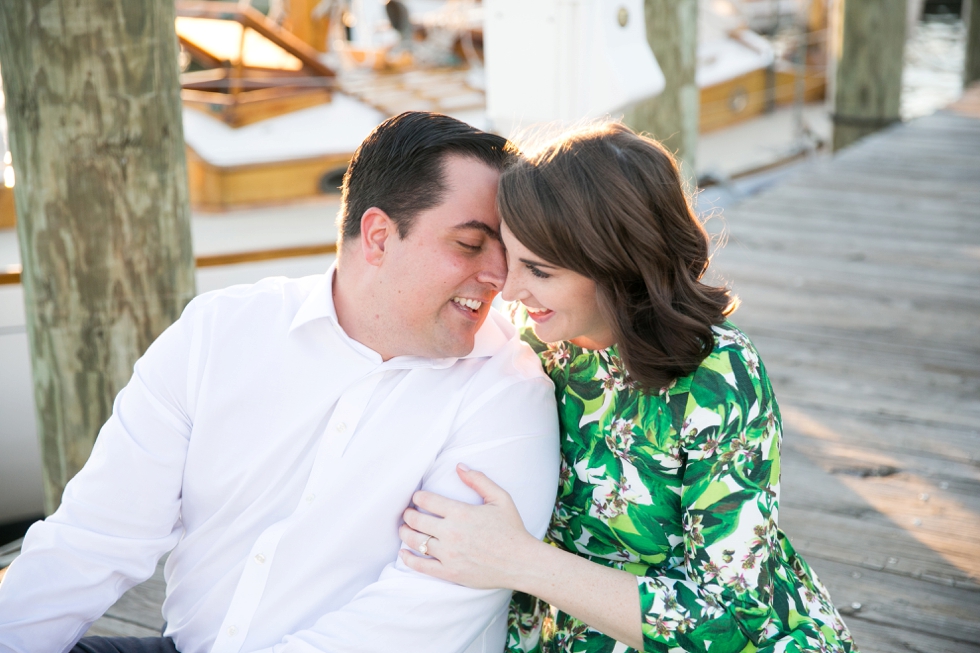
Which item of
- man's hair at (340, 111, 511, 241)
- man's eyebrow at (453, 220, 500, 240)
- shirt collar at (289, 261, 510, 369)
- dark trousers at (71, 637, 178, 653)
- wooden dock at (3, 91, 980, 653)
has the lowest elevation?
wooden dock at (3, 91, 980, 653)

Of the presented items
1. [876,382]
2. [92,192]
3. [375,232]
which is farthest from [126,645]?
[876,382]

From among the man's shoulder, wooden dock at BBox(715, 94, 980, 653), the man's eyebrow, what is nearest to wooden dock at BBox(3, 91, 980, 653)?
wooden dock at BBox(715, 94, 980, 653)

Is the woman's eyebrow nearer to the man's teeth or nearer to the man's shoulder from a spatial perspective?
the man's teeth

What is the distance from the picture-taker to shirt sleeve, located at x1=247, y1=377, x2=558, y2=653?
1.46 m

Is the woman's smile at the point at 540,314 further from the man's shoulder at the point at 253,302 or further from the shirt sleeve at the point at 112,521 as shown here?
the shirt sleeve at the point at 112,521

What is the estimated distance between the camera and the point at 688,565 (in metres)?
1.50

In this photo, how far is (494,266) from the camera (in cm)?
170

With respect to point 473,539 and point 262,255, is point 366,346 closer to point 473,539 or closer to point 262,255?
point 473,539

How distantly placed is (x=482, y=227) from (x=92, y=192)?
0.97 m

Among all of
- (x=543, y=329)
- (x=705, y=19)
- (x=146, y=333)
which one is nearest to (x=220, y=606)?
(x=543, y=329)

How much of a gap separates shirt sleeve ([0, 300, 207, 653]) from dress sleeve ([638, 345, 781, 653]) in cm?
84

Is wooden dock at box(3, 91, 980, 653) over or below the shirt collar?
below

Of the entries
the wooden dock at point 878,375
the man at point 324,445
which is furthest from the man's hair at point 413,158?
the wooden dock at point 878,375

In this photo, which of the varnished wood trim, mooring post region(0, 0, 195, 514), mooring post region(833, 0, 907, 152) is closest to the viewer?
mooring post region(0, 0, 195, 514)
